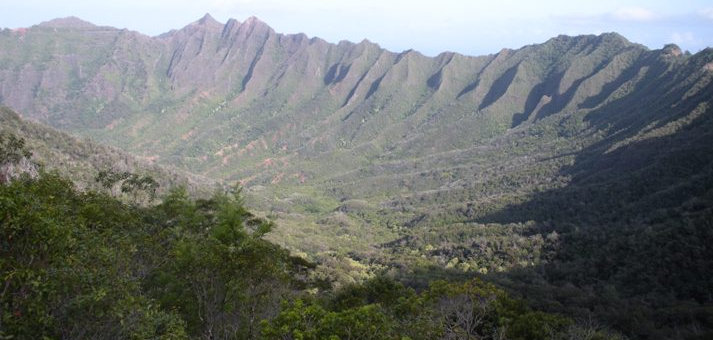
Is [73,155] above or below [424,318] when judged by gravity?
above

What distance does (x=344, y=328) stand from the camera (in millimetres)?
17969

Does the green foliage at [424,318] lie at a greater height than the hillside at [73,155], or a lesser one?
lesser

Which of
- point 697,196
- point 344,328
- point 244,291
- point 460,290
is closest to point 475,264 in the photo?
point 697,196

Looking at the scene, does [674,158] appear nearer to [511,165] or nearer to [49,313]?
[511,165]

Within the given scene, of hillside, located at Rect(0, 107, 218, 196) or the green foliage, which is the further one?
hillside, located at Rect(0, 107, 218, 196)

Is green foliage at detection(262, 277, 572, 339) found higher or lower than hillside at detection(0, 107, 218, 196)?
lower

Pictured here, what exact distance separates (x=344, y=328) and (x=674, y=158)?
4333 inches

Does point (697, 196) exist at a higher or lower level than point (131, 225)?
lower

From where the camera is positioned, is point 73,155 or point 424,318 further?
point 73,155

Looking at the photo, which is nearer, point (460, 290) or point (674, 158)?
point (460, 290)

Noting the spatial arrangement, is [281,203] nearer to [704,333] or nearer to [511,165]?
[511,165]

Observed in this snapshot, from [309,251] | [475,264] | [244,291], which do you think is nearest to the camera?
[244,291]

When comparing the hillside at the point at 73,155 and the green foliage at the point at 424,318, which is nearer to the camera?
the green foliage at the point at 424,318

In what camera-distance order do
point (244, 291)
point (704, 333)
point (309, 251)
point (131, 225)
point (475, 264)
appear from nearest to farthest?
point (244, 291) → point (131, 225) → point (704, 333) → point (475, 264) → point (309, 251)
